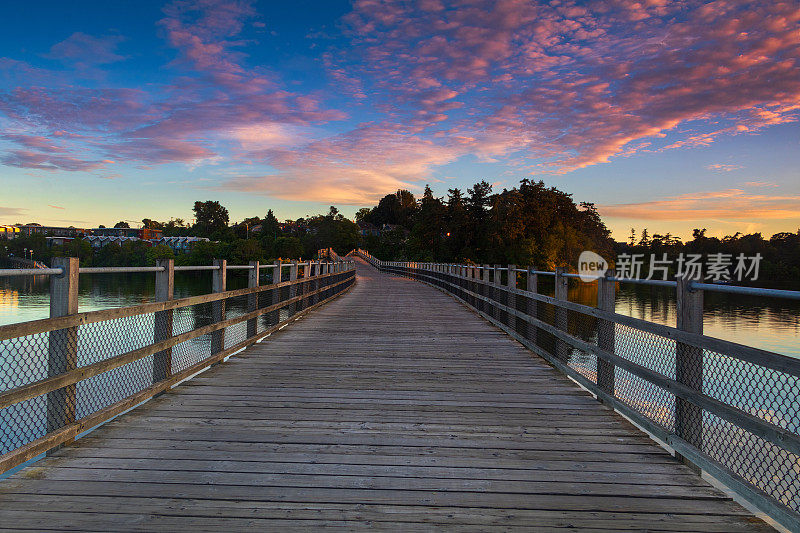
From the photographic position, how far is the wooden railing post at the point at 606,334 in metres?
4.80

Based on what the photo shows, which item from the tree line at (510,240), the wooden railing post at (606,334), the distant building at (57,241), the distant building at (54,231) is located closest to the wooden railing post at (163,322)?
the wooden railing post at (606,334)

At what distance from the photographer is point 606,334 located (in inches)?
191

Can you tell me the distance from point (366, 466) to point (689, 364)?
2.27 m

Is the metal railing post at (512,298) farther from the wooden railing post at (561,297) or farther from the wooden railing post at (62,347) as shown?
the wooden railing post at (62,347)

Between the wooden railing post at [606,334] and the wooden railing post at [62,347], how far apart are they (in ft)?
14.2

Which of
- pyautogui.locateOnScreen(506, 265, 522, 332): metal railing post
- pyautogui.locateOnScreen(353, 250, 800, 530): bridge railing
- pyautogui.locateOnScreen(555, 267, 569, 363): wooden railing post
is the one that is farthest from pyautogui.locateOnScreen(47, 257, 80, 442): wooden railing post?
pyautogui.locateOnScreen(506, 265, 522, 332): metal railing post

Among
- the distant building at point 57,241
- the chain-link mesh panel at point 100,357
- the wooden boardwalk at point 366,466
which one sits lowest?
the wooden boardwalk at point 366,466

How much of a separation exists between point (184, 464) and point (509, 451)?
222cm

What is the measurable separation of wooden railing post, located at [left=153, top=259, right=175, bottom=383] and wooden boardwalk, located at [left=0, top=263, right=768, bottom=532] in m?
0.26

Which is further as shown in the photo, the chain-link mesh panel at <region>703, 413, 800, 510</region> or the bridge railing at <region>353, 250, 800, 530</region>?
the chain-link mesh panel at <region>703, 413, 800, 510</region>

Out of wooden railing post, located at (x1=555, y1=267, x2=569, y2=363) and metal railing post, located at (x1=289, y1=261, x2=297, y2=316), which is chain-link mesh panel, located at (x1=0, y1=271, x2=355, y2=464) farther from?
wooden railing post, located at (x1=555, y1=267, x2=569, y2=363)

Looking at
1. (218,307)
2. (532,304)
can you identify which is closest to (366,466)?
(218,307)

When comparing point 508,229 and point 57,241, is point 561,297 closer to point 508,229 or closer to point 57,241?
point 508,229

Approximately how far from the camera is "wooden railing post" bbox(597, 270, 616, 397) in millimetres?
4801
